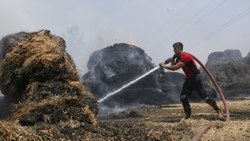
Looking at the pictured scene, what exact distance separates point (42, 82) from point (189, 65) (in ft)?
12.4

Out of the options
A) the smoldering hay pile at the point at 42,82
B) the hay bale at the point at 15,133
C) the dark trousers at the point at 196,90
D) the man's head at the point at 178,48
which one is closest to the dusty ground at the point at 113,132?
the hay bale at the point at 15,133

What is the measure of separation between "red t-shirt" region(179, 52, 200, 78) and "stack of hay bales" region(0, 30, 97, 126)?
2.82 m

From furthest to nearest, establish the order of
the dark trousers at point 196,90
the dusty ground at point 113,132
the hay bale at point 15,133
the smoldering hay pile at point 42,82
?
the dark trousers at point 196,90 → the smoldering hay pile at point 42,82 → the dusty ground at point 113,132 → the hay bale at point 15,133

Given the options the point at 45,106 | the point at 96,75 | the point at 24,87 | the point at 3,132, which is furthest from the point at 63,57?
the point at 96,75

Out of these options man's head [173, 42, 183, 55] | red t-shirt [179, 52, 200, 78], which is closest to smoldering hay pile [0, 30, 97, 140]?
man's head [173, 42, 183, 55]

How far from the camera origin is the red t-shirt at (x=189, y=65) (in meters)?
10.2

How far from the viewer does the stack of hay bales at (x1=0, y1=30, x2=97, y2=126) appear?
6.73m

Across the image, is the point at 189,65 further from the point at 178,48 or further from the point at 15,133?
the point at 15,133

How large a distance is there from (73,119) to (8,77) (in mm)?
2412

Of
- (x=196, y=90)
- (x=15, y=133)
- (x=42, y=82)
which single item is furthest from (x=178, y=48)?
(x=15, y=133)

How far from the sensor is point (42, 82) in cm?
788

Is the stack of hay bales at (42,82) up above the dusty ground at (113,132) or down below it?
above

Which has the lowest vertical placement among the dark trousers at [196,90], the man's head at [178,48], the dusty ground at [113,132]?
the dusty ground at [113,132]

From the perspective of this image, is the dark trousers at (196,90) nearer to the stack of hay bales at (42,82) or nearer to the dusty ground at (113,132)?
the dusty ground at (113,132)
